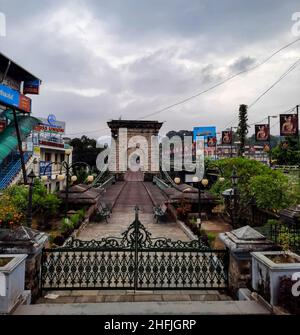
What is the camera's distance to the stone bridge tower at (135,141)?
45.5 metres

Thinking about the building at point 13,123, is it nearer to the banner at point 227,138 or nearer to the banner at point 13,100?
the banner at point 13,100

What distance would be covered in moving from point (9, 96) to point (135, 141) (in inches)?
1020

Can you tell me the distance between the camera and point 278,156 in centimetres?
4450

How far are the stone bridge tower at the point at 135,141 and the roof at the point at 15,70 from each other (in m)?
17.4

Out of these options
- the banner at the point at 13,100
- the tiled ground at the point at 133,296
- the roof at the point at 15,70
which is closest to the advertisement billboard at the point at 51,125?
the roof at the point at 15,70

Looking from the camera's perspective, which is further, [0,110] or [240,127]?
[240,127]

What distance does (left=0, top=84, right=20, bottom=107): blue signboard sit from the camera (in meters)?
22.2

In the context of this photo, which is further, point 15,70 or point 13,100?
point 15,70

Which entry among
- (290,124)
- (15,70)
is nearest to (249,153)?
(290,124)

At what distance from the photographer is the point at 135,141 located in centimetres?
4731

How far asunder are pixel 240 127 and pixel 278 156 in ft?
25.6

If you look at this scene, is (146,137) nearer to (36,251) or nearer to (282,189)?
(282,189)

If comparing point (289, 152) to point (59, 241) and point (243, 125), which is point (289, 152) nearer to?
point (243, 125)
